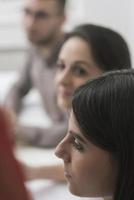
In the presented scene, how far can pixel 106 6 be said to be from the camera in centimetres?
276

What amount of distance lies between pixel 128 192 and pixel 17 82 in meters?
1.45

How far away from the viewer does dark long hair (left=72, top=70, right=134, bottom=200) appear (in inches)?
25.8

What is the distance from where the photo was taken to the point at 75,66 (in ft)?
4.37

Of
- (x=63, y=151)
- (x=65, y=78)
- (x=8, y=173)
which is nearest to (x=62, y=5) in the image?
(x=65, y=78)

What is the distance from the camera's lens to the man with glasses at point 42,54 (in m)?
1.82

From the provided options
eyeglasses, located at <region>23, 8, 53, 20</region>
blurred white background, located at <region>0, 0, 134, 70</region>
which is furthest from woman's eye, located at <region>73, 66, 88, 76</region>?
blurred white background, located at <region>0, 0, 134, 70</region>

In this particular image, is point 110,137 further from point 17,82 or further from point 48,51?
point 17,82

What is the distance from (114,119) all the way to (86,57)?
2.21 feet

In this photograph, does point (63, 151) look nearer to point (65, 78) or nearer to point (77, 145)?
point (77, 145)

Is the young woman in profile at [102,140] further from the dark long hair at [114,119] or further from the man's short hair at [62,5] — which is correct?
the man's short hair at [62,5]

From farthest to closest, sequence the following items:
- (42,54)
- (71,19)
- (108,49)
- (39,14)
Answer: (71,19)
(39,14)
(42,54)
(108,49)

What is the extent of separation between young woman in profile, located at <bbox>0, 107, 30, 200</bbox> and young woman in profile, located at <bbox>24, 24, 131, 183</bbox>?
93 centimetres

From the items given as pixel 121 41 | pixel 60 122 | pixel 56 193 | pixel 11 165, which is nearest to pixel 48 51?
pixel 60 122

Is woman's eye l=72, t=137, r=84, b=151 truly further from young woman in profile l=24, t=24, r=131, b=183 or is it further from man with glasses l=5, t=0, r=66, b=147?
man with glasses l=5, t=0, r=66, b=147
